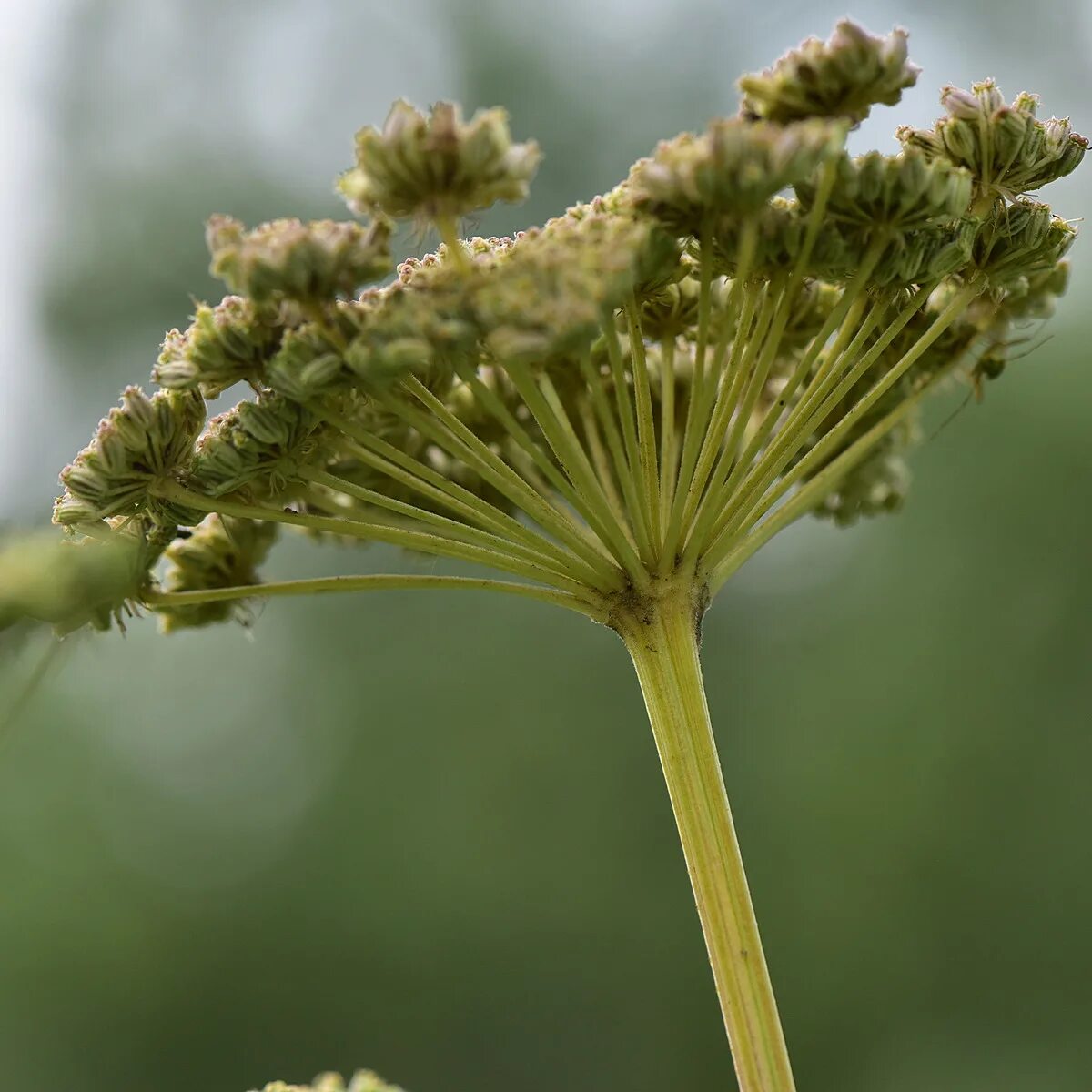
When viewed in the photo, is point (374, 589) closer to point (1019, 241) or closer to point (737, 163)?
point (737, 163)

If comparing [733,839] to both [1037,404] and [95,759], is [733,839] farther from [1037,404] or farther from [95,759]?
[95,759]

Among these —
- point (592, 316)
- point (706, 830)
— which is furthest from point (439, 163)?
point (706, 830)

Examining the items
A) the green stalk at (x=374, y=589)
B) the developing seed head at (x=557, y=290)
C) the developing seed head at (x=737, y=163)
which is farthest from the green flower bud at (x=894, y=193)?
the green stalk at (x=374, y=589)

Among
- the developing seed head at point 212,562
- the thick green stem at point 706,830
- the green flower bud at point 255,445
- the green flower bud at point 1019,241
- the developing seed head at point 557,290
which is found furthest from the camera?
the developing seed head at point 212,562

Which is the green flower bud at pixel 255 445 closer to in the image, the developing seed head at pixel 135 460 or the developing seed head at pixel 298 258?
the developing seed head at pixel 135 460

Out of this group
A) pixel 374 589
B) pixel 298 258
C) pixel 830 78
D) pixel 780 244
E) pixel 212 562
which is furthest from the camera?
pixel 212 562

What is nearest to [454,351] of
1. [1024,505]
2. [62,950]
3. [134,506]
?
[134,506]
